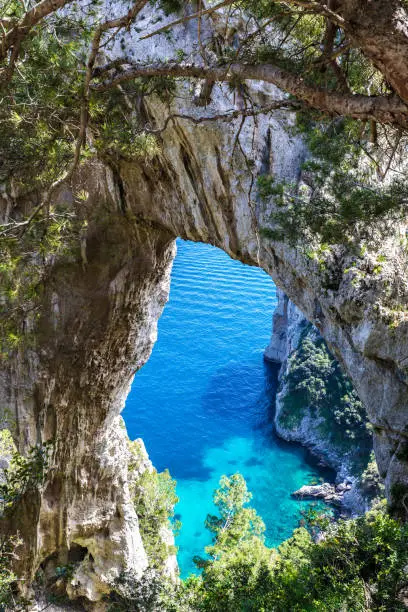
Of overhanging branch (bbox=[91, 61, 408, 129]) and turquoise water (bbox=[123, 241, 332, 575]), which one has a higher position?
overhanging branch (bbox=[91, 61, 408, 129])

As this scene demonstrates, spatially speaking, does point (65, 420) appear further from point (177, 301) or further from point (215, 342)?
point (177, 301)

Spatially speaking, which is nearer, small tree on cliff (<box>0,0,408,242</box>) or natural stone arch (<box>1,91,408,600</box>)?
small tree on cliff (<box>0,0,408,242</box>)

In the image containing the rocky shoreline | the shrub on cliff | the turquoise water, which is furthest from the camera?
the shrub on cliff

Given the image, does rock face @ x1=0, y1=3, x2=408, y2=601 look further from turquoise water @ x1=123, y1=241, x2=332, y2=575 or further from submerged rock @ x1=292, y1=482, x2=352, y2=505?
submerged rock @ x1=292, y1=482, x2=352, y2=505

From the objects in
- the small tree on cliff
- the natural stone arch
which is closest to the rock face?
the natural stone arch

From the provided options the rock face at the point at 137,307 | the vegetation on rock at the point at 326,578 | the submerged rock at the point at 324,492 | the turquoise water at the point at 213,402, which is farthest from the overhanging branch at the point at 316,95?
the submerged rock at the point at 324,492

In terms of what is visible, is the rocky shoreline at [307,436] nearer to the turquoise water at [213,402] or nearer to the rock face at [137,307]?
the turquoise water at [213,402]
